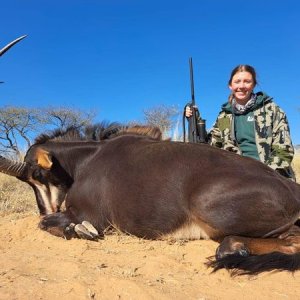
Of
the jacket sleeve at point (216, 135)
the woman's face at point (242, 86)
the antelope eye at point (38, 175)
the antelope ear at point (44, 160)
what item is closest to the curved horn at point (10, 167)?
the antelope eye at point (38, 175)

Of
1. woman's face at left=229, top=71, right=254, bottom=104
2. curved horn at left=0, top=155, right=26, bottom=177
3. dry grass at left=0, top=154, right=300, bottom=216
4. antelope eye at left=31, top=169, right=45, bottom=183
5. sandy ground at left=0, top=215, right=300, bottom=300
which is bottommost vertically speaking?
dry grass at left=0, top=154, right=300, bottom=216

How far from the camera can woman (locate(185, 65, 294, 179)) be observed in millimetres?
4926

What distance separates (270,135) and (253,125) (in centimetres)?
26

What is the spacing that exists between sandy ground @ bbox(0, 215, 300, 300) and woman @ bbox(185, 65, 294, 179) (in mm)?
1784

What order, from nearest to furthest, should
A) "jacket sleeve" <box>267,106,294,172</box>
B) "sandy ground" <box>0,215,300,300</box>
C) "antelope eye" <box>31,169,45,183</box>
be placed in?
"sandy ground" <box>0,215,300,300</box> → "antelope eye" <box>31,169,45,183</box> → "jacket sleeve" <box>267,106,294,172</box>

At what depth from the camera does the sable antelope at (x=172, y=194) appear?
331 cm

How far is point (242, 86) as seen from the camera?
5156 mm

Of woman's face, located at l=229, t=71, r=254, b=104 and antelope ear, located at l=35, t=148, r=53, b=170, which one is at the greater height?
woman's face, located at l=229, t=71, r=254, b=104

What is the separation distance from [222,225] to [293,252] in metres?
0.58

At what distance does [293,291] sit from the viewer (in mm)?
2645

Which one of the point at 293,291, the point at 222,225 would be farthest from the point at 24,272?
the point at 293,291

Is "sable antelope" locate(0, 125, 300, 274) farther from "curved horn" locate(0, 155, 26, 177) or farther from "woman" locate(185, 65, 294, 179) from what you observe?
"woman" locate(185, 65, 294, 179)

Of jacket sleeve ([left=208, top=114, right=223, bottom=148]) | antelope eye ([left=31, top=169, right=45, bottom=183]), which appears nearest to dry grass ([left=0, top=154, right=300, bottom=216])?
antelope eye ([left=31, top=169, right=45, bottom=183])

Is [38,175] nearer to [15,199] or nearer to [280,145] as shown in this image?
[15,199]
